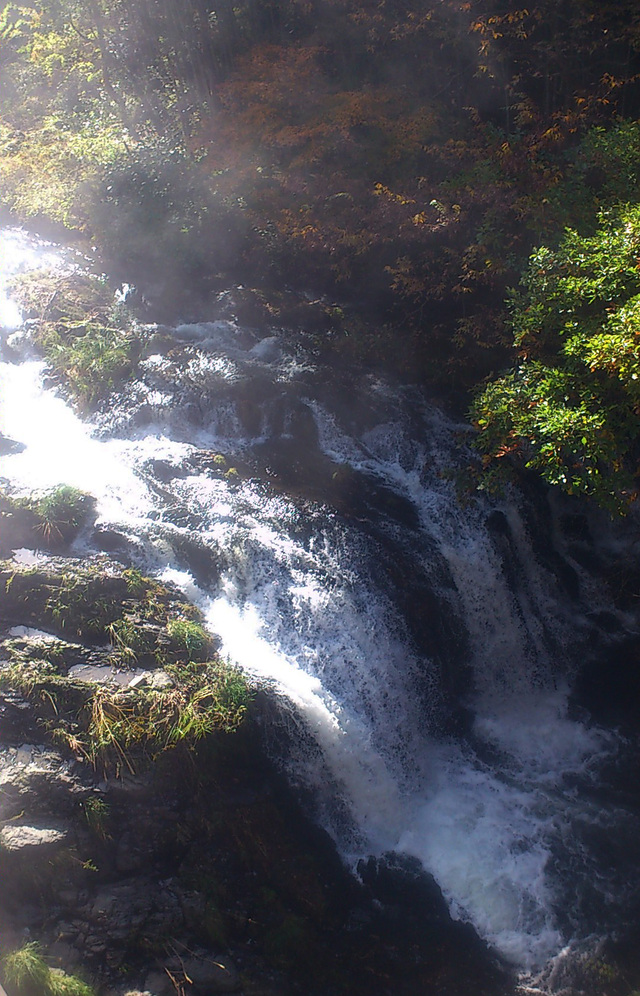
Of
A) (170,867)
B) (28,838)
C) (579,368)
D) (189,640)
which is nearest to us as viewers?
(28,838)

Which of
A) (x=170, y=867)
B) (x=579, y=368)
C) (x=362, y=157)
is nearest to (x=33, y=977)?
(x=170, y=867)

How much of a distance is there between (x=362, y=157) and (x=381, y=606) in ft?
31.0

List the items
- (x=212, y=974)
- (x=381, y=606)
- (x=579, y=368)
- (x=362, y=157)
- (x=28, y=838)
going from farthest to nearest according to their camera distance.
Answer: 1. (x=362, y=157)
2. (x=381, y=606)
3. (x=579, y=368)
4. (x=212, y=974)
5. (x=28, y=838)

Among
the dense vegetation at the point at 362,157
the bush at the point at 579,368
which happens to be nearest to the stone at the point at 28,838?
the bush at the point at 579,368

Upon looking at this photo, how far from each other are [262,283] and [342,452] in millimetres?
4364

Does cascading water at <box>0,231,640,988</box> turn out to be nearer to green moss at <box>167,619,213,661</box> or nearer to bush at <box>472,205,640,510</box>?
green moss at <box>167,619,213,661</box>

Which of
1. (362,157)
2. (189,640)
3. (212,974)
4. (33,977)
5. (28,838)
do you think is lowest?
(212,974)

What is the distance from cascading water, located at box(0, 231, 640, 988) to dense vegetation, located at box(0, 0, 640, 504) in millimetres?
1504

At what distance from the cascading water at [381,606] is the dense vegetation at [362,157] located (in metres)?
1.50

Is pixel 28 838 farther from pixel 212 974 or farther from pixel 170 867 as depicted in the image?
pixel 212 974

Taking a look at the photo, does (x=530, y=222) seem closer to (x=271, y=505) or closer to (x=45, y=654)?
(x=271, y=505)

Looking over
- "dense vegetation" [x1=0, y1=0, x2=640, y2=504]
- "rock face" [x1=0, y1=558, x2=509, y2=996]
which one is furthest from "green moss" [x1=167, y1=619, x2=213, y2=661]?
"dense vegetation" [x1=0, y1=0, x2=640, y2=504]

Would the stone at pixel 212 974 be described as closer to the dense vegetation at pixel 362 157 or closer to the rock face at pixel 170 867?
the rock face at pixel 170 867

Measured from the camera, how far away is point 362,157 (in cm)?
1308
